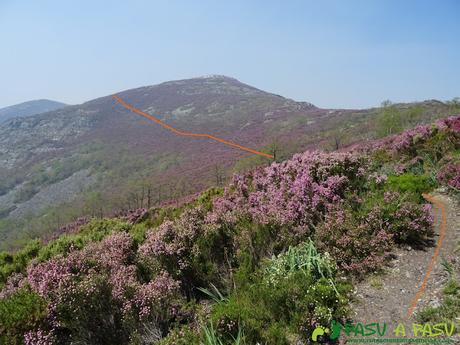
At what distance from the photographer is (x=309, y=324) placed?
473cm

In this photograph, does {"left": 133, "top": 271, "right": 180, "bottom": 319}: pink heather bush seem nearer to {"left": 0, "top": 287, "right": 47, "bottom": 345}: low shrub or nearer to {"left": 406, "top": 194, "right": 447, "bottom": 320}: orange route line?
{"left": 0, "top": 287, "right": 47, "bottom": 345}: low shrub

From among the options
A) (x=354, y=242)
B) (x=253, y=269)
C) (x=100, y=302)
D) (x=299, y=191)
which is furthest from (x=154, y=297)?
(x=299, y=191)

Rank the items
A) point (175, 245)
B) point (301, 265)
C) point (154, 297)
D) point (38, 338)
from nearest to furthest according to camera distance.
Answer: point (38, 338) → point (154, 297) → point (301, 265) → point (175, 245)

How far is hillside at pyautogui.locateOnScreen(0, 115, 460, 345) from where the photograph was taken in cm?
495

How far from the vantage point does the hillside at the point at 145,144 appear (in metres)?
55.4

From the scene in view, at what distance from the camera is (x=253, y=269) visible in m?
6.70

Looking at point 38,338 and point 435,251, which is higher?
point 435,251

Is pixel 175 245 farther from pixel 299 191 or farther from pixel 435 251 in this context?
pixel 435 251

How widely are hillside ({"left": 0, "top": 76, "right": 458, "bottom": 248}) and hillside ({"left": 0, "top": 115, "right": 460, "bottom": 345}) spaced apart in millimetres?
31721

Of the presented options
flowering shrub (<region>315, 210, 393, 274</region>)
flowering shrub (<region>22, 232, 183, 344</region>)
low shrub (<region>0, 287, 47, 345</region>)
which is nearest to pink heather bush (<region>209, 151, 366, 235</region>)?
flowering shrub (<region>315, 210, 393, 274</region>)

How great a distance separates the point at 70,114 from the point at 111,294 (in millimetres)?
156584

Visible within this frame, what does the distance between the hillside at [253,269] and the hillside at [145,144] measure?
3172cm

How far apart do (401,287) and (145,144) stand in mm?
102270

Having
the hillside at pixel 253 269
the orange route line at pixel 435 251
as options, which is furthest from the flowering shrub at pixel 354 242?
the orange route line at pixel 435 251
